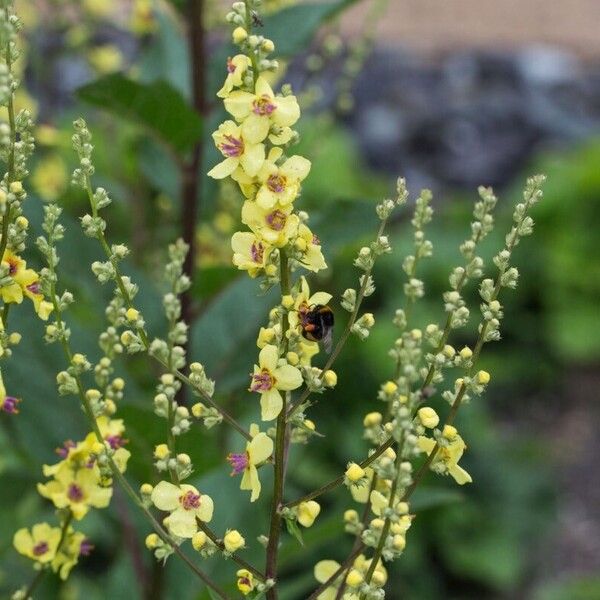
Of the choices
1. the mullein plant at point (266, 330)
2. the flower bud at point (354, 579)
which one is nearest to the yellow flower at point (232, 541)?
the mullein plant at point (266, 330)

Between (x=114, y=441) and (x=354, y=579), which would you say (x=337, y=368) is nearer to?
(x=114, y=441)

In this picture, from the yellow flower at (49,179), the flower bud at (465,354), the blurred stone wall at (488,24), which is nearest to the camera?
the flower bud at (465,354)

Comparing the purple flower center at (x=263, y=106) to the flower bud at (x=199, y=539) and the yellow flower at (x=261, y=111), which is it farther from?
the flower bud at (x=199, y=539)

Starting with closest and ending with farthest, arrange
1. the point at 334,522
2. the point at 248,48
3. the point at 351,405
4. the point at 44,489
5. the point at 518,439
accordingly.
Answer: the point at 248,48 → the point at 44,489 → the point at 334,522 → the point at 351,405 → the point at 518,439

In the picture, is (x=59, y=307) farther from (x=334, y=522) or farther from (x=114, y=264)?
(x=334, y=522)

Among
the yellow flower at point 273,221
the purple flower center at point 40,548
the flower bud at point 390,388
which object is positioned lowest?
the purple flower center at point 40,548

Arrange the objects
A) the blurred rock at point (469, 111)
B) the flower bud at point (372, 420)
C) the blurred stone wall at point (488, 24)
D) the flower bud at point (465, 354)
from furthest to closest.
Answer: the blurred stone wall at point (488, 24) → the blurred rock at point (469, 111) → the flower bud at point (372, 420) → the flower bud at point (465, 354)

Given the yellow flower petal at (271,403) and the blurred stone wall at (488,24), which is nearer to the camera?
the yellow flower petal at (271,403)

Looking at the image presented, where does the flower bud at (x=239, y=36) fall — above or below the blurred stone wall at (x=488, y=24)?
above

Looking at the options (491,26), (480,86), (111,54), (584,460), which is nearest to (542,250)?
(584,460)
